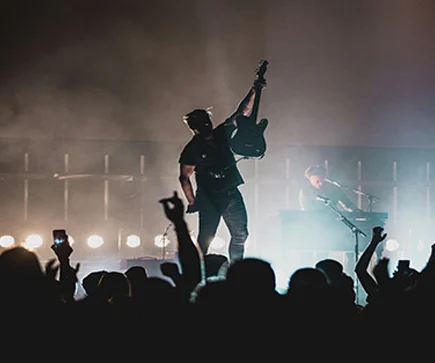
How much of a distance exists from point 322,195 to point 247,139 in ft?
11.4

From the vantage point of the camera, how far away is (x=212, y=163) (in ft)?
20.7

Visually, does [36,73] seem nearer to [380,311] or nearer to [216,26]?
[216,26]

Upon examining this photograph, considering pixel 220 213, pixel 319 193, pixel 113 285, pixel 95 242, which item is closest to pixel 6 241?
pixel 95 242

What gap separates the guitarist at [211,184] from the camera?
247 inches

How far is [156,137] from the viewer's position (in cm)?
1309

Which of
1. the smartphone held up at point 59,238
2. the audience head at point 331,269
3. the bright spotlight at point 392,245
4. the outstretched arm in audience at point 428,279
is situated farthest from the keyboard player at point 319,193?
the outstretched arm in audience at point 428,279

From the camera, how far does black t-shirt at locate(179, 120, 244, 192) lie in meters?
6.28

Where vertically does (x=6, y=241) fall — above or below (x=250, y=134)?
below

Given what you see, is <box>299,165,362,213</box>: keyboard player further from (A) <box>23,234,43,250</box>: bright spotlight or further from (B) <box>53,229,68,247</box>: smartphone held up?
(B) <box>53,229,68,247</box>: smartphone held up

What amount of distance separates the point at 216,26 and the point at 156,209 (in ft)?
12.2

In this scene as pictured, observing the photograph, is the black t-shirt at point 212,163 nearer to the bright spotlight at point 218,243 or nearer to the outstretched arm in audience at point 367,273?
the outstretched arm in audience at point 367,273

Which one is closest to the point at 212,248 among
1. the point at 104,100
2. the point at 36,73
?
the point at 104,100

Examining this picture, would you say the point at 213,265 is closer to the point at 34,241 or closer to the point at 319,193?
the point at 319,193

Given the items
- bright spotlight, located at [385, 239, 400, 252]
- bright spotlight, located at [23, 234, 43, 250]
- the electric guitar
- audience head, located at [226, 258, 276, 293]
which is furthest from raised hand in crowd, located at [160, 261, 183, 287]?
bright spotlight, located at [385, 239, 400, 252]
